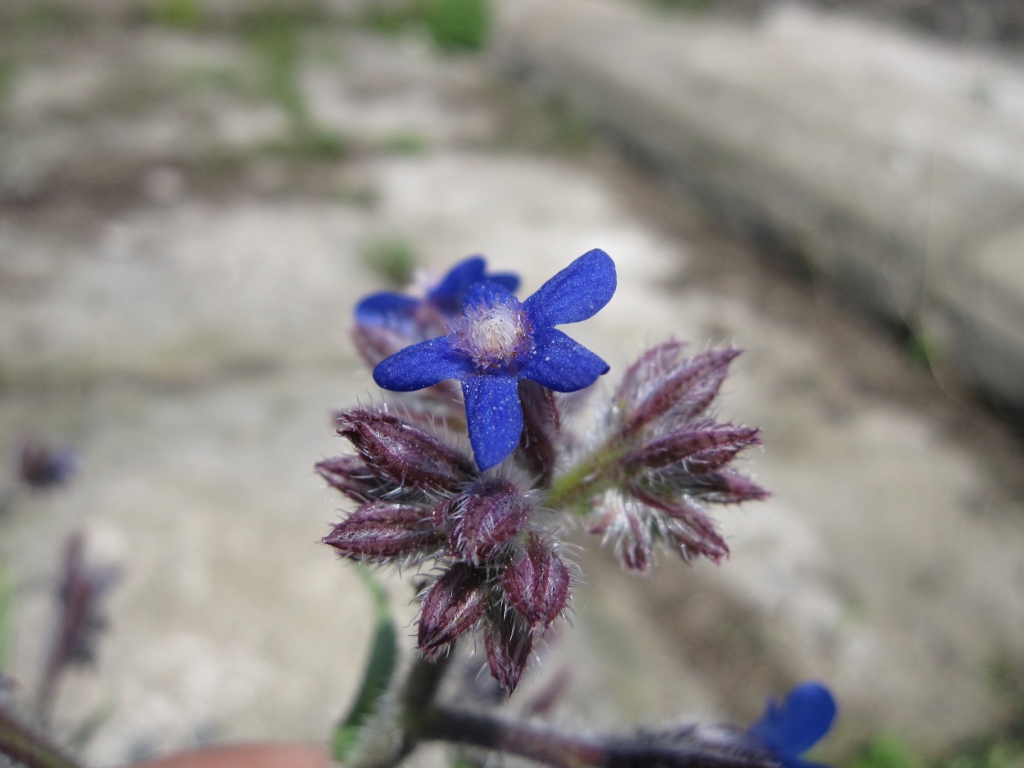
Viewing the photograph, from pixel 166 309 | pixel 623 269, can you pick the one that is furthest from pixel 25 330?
pixel 623 269

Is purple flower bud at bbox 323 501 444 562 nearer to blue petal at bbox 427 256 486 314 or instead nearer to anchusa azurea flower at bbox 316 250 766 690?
anchusa azurea flower at bbox 316 250 766 690

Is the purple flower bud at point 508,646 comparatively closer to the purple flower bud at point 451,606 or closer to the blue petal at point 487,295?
the purple flower bud at point 451,606

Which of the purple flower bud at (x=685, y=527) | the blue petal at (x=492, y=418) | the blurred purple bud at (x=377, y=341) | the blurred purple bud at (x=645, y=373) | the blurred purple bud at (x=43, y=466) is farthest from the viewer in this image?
the blurred purple bud at (x=43, y=466)

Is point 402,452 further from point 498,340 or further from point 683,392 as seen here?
point 683,392

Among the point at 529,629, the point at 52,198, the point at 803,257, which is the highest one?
the point at 529,629

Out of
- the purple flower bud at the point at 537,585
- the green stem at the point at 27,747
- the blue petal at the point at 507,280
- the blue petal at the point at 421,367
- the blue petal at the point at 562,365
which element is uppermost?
the blue petal at the point at 562,365

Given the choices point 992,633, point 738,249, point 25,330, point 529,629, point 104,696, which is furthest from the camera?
point 738,249

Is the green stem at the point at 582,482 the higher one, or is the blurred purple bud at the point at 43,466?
the green stem at the point at 582,482

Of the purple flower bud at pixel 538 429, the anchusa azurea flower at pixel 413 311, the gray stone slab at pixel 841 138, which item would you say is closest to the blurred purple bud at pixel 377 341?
the anchusa azurea flower at pixel 413 311

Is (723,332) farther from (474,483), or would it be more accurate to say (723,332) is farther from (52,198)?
(52,198)
